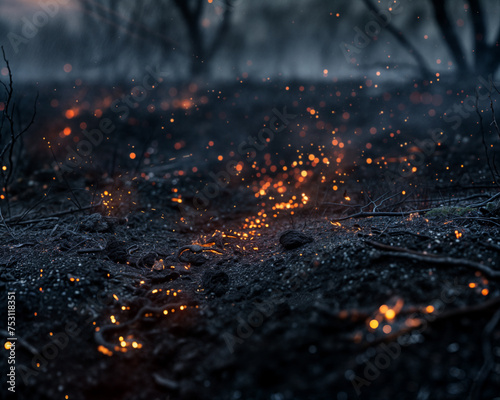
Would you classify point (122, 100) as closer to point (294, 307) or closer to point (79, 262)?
point (79, 262)

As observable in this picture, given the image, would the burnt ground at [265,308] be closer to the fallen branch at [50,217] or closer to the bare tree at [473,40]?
the fallen branch at [50,217]

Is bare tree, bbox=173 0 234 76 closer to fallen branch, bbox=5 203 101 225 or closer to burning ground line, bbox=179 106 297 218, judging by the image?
burning ground line, bbox=179 106 297 218

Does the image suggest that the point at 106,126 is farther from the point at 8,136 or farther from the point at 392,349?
the point at 392,349

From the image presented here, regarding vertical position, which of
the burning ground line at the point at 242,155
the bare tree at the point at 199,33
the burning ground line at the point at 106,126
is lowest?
the burning ground line at the point at 242,155

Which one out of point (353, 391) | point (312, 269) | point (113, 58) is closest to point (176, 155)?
point (113, 58)

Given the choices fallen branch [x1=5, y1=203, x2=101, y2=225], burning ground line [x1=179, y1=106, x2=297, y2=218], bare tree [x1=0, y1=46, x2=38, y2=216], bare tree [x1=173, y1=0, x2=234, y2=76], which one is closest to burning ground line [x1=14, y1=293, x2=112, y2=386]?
fallen branch [x1=5, y1=203, x2=101, y2=225]

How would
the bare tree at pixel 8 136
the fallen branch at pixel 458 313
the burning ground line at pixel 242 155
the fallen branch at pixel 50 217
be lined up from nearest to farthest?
the fallen branch at pixel 458 313 → the bare tree at pixel 8 136 → the fallen branch at pixel 50 217 → the burning ground line at pixel 242 155

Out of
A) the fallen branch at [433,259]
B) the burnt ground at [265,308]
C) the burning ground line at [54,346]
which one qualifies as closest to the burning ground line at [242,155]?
the burnt ground at [265,308]
